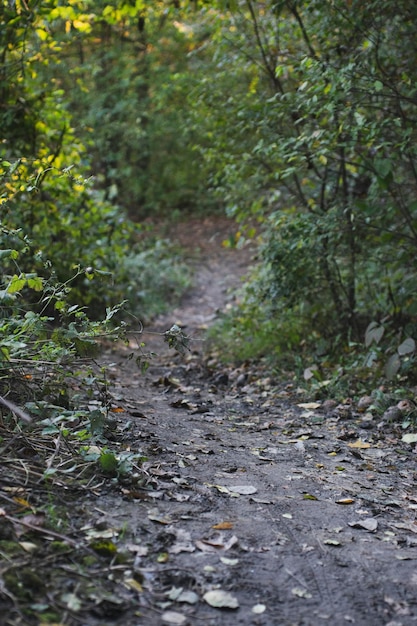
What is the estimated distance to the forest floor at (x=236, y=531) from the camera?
2104mm

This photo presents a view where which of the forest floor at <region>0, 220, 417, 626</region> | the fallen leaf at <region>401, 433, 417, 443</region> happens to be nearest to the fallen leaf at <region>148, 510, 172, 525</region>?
the forest floor at <region>0, 220, 417, 626</region>

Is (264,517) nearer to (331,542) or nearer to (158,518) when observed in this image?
(331,542)

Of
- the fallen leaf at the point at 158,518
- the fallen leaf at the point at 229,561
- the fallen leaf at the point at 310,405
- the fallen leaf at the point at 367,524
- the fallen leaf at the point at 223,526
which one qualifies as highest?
the fallen leaf at the point at 158,518

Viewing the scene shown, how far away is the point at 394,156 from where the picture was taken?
505 centimetres

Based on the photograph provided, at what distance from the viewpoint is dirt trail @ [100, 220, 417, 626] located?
220 centimetres

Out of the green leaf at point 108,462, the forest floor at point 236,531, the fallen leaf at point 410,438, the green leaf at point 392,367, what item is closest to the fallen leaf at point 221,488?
the forest floor at point 236,531

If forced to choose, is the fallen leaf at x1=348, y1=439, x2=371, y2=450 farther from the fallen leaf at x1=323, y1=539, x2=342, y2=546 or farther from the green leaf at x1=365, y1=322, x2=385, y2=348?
the fallen leaf at x1=323, y1=539, x2=342, y2=546

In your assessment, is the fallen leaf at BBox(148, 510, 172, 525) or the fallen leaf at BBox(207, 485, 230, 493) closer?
the fallen leaf at BBox(148, 510, 172, 525)

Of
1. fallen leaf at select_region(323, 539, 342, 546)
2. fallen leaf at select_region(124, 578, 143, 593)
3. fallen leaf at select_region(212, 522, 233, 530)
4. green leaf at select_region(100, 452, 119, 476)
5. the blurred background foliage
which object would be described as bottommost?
fallen leaf at select_region(323, 539, 342, 546)

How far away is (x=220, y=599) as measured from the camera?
7.13 ft

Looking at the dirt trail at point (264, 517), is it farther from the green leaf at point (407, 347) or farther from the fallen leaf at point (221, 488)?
the green leaf at point (407, 347)

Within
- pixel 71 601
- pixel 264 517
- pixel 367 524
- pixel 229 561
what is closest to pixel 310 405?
pixel 367 524

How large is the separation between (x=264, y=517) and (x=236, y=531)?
234mm

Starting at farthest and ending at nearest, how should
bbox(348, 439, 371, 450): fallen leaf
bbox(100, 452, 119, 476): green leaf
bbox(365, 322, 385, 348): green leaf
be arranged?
bbox(365, 322, 385, 348): green leaf
bbox(348, 439, 371, 450): fallen leaf
bbox(100, 452, 119, 476): green leaf
